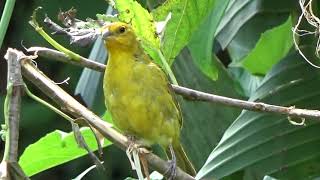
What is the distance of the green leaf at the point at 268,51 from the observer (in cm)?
Answer: 181

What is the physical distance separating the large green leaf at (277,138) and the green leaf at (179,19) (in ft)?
0.95

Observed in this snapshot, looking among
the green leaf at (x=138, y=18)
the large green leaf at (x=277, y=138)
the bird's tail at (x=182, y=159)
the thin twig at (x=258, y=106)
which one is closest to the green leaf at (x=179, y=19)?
the green leaf at (x=138, y=18)

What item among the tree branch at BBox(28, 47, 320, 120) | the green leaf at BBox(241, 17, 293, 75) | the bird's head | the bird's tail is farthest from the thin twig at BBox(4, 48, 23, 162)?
the green leaf at BBox(241, 17, 293, 75)

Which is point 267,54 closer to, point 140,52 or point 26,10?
point 140,52

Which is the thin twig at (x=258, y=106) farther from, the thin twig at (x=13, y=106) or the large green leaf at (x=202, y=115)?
the large green leaf at (x=202, y=115)

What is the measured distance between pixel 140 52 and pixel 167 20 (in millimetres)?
494

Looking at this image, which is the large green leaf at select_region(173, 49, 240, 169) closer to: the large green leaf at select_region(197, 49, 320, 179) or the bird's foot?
the large green leaf at select_region(197, 49, 320, 179)

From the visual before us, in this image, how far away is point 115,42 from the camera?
5.22 ft

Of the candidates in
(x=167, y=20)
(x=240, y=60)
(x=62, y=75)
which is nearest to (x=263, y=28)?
(x=240, y=60)

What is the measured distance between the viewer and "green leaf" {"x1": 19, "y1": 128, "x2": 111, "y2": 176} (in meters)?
1.37

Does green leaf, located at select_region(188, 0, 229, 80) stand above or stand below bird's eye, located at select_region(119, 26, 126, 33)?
below

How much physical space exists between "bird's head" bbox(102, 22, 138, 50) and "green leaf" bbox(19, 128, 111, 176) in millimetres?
196

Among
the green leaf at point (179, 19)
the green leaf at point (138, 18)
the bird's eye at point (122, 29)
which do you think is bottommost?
the bird's eye at point (122, 29)

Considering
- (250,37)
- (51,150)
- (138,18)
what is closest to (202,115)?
(250,37)
